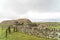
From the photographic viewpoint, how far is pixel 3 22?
17766mm

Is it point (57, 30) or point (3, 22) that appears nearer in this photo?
point (57, 30)

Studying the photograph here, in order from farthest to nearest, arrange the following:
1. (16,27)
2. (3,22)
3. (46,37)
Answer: (3,22) → (16,27) → (46,37)

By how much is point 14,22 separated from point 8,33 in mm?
1680

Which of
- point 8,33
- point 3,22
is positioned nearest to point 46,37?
point 8,33

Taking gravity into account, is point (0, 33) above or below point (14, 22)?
below

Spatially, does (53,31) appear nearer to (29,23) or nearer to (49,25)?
(49,25)

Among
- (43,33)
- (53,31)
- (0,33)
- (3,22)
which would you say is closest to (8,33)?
(0,33)

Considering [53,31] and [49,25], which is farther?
[49,25]

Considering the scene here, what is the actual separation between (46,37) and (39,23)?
93.3 inches

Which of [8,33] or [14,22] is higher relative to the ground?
[14,22]

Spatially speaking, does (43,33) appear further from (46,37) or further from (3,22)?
(3,22)

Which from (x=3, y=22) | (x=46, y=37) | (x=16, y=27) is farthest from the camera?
(x=3, y=22)

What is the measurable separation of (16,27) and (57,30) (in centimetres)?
428

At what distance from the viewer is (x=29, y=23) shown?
1697 cm
